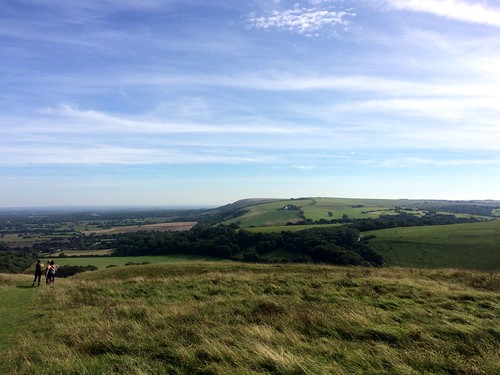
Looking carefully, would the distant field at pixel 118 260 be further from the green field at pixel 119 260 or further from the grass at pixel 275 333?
the grass at pixel 275 333

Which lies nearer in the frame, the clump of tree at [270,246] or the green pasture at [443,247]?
the green pasture at [443,247]

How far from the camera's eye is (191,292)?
17844 millimetres

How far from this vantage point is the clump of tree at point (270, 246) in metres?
67.6

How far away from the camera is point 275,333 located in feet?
29.5

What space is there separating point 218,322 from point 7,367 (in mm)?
5385

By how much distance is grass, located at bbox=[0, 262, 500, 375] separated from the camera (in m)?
7.09

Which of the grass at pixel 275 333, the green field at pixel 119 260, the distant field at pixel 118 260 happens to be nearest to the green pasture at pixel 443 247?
the green field at pixel 119 260

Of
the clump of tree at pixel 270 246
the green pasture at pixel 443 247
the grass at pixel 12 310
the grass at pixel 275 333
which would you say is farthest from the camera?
the clump of tree at pixel 270 246

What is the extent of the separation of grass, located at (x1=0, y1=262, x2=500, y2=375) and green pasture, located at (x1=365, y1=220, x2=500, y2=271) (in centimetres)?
4416

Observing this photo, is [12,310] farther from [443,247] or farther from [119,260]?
[443,247]

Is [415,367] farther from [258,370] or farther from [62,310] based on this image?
[62,310]

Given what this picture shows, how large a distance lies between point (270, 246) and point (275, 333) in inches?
2909

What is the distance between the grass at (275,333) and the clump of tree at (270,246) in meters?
49.9

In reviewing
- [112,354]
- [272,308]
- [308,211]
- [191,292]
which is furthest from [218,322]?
[308,211]
